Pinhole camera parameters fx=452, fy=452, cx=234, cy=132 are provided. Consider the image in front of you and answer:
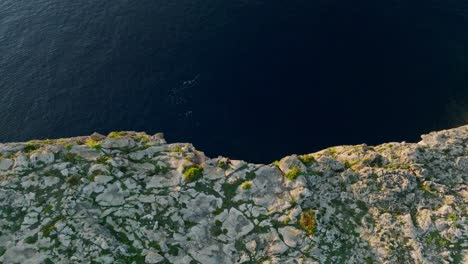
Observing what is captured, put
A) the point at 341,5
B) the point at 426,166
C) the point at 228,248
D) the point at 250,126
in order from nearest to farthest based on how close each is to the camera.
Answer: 1. the point at 228,248
2. the point at 426,166
3. the point at 250,126
4. the point at 341,5

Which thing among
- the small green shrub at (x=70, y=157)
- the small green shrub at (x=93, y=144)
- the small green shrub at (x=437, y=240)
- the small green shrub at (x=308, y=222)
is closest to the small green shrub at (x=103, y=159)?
the small green shrub at (x=93, y=144)

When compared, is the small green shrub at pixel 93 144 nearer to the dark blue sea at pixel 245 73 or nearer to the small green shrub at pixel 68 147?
the small green shrub at pixel 68 147

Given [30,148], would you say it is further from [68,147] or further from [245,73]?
[245,73]

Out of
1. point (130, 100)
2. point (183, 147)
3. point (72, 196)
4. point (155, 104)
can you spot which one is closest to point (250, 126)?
point (155, 104)

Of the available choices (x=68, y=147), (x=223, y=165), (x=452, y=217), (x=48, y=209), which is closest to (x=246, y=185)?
(x=223, y=165)

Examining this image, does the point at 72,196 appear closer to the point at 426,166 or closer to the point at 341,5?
the point at 426,166

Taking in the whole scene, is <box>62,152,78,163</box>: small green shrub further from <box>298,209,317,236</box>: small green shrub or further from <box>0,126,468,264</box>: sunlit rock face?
<box>298,209,317,236</box>: small green shrub
